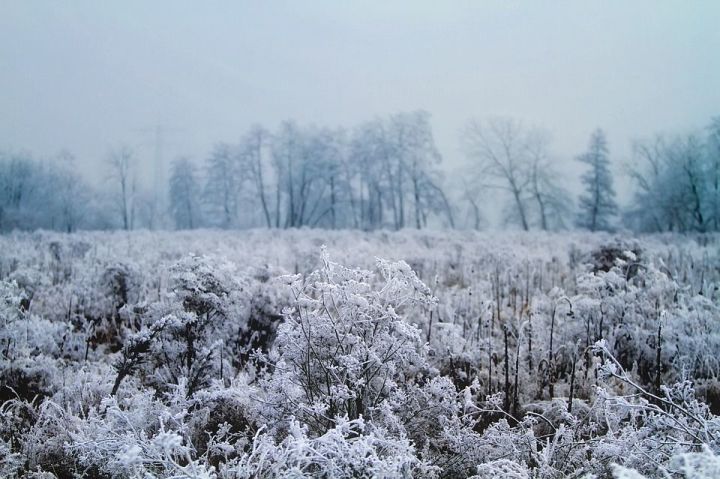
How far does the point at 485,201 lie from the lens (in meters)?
38.8

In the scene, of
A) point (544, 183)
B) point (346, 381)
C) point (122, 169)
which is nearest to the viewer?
point (346, 381)

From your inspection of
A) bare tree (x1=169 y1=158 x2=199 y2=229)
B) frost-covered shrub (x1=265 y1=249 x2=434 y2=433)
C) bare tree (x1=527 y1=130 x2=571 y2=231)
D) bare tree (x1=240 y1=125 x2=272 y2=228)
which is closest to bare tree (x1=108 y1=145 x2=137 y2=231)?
bare tree (x1=169 y1=158 x2=199 y2=229)

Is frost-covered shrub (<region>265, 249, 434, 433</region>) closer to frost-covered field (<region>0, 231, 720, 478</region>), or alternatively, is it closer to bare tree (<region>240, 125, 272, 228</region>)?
frost-covered field (<region>0, 231, 720, 478</region>)

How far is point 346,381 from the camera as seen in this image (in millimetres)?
2773

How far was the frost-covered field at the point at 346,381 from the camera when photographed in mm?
2240

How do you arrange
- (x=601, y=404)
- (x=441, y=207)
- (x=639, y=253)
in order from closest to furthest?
1. (x=601, y=404)
2. (x=639, y=253)
3. (x=441, y=207)

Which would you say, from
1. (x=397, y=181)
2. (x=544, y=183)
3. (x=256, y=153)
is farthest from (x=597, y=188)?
(x=256, y=153)

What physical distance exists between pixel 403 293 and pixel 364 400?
719mm

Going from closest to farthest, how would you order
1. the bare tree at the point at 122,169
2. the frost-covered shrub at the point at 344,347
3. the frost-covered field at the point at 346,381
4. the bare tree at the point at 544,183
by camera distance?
1. the frost-covered field at the point at 346,381
2. the frost-covered shrub at the point at 344,347
3. the bare tree at the point at 544,183
4. the bare tree at the point at 122,169

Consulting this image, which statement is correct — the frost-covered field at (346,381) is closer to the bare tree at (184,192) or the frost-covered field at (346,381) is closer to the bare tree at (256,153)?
the bare tree at (256,153)

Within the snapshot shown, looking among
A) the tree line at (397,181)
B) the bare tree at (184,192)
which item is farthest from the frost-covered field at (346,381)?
the bare tree at (184,192)

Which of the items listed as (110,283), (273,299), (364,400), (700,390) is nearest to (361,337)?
(364,400)

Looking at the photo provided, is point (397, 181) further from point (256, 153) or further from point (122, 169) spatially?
point (122, 169)

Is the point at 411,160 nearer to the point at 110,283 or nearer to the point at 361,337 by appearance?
the point at 110,283
